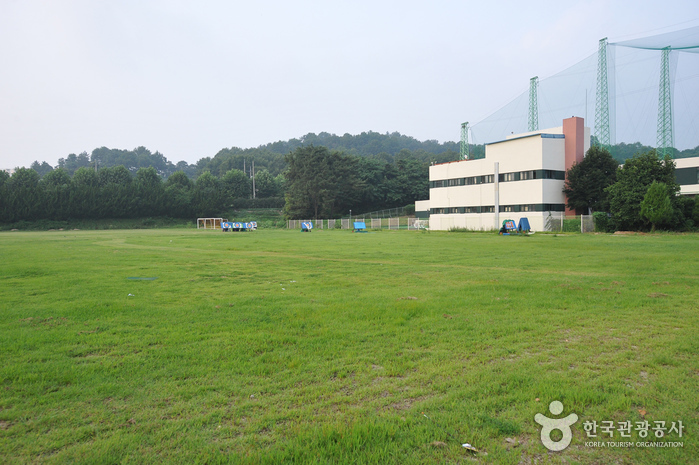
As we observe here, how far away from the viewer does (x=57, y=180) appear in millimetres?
96750

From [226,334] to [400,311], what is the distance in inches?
128

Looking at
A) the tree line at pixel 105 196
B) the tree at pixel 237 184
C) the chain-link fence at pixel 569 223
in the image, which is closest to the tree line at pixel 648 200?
the chain-link fence at pixel 569 223

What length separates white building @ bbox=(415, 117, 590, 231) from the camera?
161ft

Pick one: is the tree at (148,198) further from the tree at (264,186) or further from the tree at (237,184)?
the tree at (264,186)

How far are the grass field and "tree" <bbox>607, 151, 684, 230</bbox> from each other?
2965cm

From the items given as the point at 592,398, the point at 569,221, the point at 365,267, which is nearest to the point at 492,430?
the point at 592,398

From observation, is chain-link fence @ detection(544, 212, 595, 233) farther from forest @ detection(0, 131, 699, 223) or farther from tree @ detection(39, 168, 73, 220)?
tree @ detection(39, 168, 73, 220)

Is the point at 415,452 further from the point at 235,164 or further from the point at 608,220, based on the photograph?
the point at 235,164

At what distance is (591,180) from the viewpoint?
156 ft

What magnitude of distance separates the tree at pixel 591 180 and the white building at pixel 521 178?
1.36 meters

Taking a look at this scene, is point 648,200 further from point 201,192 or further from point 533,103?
point 201,192

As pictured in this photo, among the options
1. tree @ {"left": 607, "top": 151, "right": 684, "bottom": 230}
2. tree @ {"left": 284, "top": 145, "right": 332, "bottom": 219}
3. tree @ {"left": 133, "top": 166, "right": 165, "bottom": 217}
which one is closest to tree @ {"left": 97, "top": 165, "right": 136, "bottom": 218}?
tree @ {"left": 133, "top": 166, "right": 165, "bottom": 217}

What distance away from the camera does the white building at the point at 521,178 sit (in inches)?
1928

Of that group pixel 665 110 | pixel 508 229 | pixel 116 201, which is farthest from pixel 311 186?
pixel 665 110
